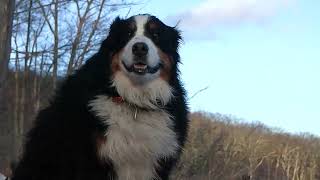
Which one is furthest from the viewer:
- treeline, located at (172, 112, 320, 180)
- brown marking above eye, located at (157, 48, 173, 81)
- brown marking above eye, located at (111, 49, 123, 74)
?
treeline, located at (172, 112, 320, 180)

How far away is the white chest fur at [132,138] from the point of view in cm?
512

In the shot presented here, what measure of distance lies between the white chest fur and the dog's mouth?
324mm

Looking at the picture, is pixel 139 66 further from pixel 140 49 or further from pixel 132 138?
pixel 132 138

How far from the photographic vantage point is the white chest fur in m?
5.12

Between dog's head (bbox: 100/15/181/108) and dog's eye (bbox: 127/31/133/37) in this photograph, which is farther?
dog's eye (bbox: 127/31/133/37)

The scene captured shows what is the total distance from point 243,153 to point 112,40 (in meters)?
9.39

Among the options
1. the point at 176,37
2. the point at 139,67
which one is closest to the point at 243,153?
the point at 176,37

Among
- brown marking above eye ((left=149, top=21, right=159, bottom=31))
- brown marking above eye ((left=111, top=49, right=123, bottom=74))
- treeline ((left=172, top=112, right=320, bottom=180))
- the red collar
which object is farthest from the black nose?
treeline ((left=172, top=112, right=320, bottom=180))

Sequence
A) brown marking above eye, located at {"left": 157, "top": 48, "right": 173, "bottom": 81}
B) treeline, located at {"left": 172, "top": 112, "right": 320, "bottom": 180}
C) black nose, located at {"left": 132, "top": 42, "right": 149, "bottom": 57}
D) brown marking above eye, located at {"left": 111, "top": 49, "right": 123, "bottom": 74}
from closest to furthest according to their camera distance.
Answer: black nose, located at {"left": 132, "top": 42, "right": 149, "bottom": 57} → brown marking above eye, located at {"left": 111, "top": 49, "right": 123, "bottom": 74} → brown marking above eye, located at {"left": 157, "top": 48, "right": 173, "bottom": 81} → treeline, located at {"left": 172, "top": 112, "right": 320, "bottom": 180}

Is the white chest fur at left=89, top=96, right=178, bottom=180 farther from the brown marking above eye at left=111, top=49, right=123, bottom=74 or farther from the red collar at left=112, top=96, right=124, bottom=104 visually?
the brown marking above eye at left=111, top=49, right=123, bottom=74

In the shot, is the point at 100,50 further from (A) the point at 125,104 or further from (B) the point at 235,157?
(B) the point at 235,157

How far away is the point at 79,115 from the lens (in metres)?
5.23

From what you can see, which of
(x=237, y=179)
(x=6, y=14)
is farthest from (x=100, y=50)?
(x=237, y=179)

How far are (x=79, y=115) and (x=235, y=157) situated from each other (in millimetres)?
8342
